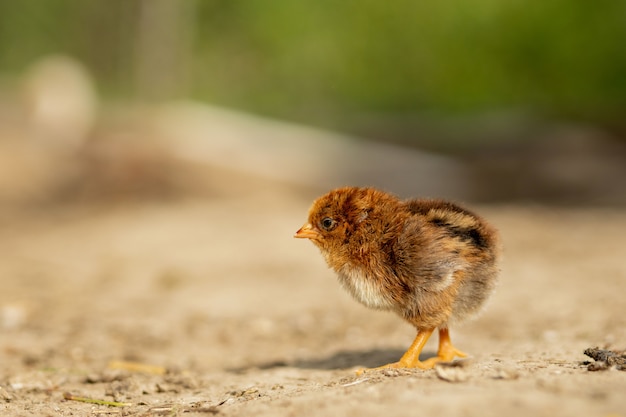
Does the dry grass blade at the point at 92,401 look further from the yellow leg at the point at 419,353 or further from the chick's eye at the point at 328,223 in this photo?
the chick's eye at the point at 328,223

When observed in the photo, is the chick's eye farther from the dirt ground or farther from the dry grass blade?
the dry grass blade

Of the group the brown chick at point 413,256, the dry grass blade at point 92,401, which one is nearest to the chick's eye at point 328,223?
the brown chick at point 413,256

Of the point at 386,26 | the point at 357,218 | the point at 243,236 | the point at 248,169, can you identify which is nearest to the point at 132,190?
the point at 248,169

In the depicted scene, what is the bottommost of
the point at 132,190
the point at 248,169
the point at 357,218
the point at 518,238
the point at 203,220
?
the point at 357,218

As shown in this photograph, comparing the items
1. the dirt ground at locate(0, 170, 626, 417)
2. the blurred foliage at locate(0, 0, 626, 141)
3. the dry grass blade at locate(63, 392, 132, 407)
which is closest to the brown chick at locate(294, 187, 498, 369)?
the dirt ground at locate(0, 170, 626, 417)

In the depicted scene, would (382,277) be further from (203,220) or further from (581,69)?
(581,69)

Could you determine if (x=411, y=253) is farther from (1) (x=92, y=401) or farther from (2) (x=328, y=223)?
(1) (x=92, y=401)
